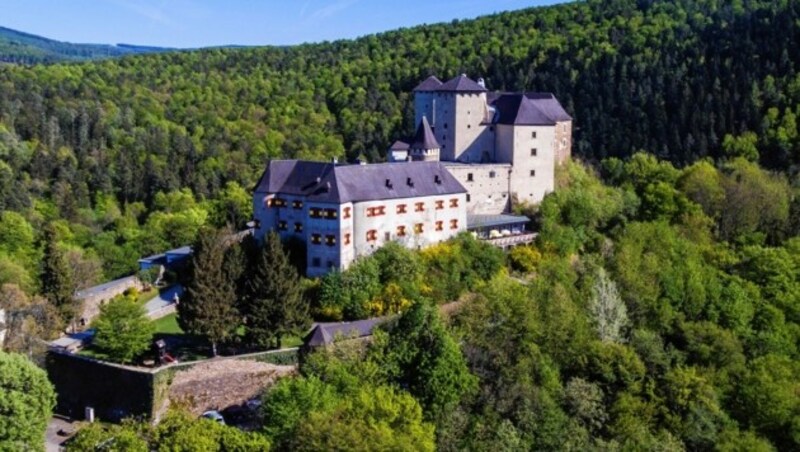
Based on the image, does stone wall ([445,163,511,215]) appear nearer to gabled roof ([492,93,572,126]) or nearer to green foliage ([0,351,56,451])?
gabled roof ([492,93,572,126])

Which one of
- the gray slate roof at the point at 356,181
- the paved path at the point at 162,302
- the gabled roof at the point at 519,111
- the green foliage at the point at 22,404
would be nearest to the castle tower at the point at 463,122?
the gabled roof at the point at 519,111

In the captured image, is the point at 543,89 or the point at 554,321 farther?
the point at 543,89

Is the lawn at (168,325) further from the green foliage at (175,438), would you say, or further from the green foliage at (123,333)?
the green foliage at (175,438)

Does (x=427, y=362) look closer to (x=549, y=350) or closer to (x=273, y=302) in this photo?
(x=549, y=350)

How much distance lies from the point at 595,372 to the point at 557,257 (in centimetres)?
1336

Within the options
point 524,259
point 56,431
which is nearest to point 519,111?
point 524,259

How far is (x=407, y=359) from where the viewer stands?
1805 inches

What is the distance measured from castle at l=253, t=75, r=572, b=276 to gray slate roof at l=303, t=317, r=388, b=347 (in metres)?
5.75

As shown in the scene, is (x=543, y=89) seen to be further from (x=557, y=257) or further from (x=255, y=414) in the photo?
(x=255, y=414)

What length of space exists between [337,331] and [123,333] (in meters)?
11.3

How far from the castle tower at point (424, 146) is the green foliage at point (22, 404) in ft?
95.6

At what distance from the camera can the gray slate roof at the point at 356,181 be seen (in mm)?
53844

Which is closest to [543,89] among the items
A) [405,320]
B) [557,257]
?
[557,257]

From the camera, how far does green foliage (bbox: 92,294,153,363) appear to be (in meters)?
47.3
